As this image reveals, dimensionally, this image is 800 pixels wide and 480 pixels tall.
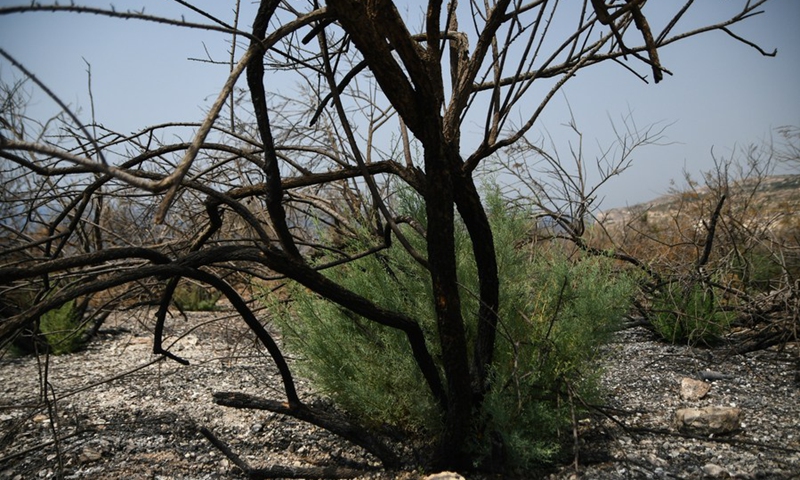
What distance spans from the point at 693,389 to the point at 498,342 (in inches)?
66.2

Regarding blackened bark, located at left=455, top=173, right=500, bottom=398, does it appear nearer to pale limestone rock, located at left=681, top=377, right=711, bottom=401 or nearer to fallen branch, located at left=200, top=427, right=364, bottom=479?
fallen branch, located at left=200, top=427, right=364, bottom=479

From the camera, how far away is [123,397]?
15.2 ft

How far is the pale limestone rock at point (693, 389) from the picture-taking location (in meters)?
4.11

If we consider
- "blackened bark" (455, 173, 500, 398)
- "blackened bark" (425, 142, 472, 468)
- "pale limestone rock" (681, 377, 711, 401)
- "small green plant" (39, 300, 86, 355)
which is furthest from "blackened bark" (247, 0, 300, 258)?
"small green plant" (39, 300, 86, 355)

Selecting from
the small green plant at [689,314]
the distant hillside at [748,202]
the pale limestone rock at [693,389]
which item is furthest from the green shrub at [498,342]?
the distant hillside at [748,202]

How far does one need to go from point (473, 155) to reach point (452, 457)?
138 centimetres

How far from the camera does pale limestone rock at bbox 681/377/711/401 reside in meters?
4.11

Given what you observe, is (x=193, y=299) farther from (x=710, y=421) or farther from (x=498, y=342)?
(x=710, y=421)

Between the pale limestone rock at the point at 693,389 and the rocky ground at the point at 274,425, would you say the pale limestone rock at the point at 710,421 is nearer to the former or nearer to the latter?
the rocky ground at the point at 274,425

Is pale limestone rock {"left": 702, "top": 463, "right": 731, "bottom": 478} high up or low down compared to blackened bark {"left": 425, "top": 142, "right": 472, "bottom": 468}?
down

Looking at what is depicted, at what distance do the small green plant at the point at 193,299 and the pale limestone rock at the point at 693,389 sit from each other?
18.9 feet

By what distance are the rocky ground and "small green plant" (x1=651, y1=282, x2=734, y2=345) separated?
15 centimetres

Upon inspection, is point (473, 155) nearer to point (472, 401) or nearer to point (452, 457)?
point (472, 401)

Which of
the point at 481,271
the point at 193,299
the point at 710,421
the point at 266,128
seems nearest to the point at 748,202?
the point at 710,421
